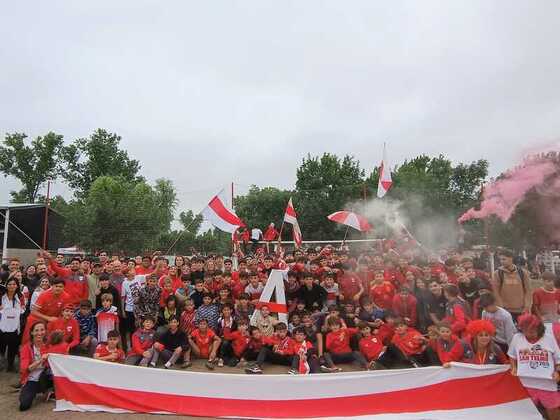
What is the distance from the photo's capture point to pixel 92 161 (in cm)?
4869

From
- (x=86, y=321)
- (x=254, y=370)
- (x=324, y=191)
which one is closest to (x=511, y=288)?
(x=254, y=370)

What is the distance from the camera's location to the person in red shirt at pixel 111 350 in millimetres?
6426

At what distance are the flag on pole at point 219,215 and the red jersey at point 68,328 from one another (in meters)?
4.65

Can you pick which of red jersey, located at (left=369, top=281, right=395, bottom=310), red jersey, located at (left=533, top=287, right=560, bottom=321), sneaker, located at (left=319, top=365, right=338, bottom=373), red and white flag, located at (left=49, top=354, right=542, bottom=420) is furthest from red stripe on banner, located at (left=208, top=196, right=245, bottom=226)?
red jersey, located at (left=533, top=287, right=560, bottom=321)

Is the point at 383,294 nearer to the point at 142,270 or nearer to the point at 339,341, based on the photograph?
the point at 339,341

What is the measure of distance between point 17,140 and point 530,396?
173ft

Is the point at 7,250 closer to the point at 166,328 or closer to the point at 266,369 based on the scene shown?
the point at 166,328

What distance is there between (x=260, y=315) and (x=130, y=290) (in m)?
2.46

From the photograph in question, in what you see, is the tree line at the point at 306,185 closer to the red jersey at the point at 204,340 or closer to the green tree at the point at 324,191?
the green tree at the point at 324,191

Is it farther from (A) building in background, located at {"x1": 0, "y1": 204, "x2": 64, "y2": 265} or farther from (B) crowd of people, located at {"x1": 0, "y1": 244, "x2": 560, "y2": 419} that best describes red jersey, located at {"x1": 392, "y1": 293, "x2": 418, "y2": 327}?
(A) building in background, located at {"x1": 0, "y1": 204, "x2": 64, "y2": 265}

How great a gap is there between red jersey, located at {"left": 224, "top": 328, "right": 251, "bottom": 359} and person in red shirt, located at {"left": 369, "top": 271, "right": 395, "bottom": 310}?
2.50 metres

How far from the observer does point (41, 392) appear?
5.66m

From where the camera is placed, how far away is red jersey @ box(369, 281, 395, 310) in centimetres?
779

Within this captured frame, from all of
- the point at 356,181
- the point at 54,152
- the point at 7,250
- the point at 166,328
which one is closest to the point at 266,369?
the point at 166,328
